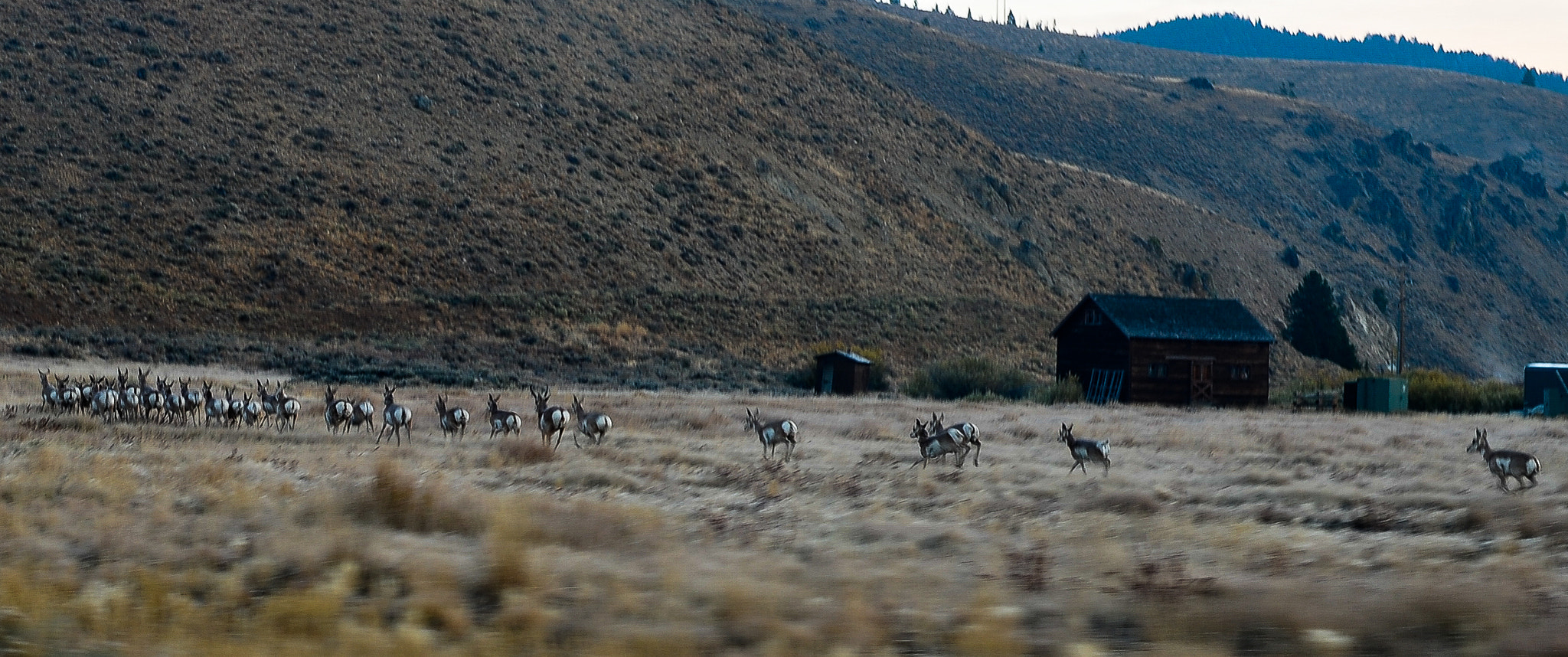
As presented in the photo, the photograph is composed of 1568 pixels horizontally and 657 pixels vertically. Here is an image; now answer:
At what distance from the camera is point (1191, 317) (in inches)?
1980

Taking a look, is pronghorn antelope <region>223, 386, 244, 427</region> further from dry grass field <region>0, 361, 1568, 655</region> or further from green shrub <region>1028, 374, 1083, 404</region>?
green shrub <region>1028, 374, 1083, 404</region>

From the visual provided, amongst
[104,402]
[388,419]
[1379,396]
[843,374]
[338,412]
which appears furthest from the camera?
[843,374]

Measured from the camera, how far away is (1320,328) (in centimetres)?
7731

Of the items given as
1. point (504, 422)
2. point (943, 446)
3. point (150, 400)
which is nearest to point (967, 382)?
point (504, 422)

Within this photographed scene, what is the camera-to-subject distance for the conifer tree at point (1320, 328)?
252 feet

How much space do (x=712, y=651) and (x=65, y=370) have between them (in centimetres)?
3899

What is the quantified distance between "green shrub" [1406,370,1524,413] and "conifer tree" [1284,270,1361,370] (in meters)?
23.8

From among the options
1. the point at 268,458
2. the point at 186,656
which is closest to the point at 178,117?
the point at 268,458

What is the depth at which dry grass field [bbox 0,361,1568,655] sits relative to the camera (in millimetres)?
7312

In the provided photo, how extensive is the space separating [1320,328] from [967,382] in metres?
35.6

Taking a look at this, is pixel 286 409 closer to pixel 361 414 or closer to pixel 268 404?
pixel 268 404

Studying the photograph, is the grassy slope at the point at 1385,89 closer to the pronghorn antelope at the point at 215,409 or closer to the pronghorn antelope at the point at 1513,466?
the pronghorn antelope at the point at 215,409

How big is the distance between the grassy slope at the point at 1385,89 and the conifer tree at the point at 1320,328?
82.1m

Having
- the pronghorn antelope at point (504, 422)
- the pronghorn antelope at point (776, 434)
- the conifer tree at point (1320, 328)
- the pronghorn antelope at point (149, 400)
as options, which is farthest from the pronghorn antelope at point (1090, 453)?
the conifer tree at point (1320, 328)
